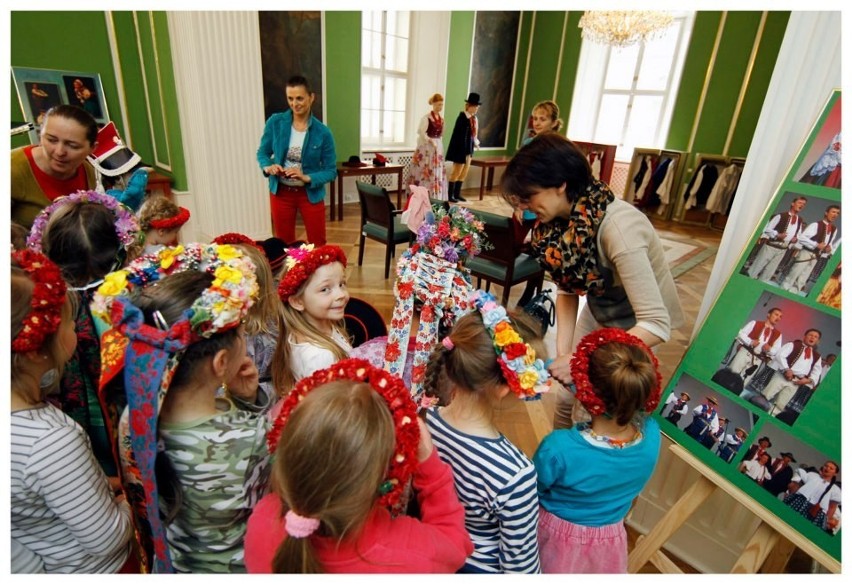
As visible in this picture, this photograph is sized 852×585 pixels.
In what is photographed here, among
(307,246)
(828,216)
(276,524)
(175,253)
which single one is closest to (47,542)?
(276,524)

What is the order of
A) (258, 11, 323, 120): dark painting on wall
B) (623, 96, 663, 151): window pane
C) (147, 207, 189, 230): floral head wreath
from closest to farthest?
1. (147, 207, 189, 230): floral head wreath
2. (258, 11, 323, 120): dark painting on wall
3. (623, 96, 663, 151): window pane

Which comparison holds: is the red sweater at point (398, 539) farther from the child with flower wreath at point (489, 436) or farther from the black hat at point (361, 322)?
the black hat at point (361, 322)

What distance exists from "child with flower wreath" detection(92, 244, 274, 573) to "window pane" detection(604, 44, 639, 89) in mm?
9638

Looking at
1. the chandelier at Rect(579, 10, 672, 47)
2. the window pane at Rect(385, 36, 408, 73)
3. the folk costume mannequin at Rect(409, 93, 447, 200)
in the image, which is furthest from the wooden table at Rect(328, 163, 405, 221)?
the chandelier at Rect(579, 10, 672, 47)

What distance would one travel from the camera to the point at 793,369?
1187 millimetres

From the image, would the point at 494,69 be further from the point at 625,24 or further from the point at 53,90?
the point at 53,90

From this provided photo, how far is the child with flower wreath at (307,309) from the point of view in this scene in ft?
5.15

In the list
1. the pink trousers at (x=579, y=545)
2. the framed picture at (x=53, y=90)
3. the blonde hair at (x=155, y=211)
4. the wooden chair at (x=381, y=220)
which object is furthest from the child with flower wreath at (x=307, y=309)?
the framed picture at (x=53, y=90)

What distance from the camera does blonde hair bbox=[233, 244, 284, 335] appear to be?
1.70 metres

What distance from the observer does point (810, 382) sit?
3.77 feet

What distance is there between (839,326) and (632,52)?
30.1 ft

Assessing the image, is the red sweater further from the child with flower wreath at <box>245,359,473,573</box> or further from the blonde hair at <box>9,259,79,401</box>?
the blonde hair at <box>9,259,79,401</box>

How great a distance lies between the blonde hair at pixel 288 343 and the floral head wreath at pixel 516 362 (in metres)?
0.71

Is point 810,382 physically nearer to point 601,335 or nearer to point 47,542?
point 601,335
